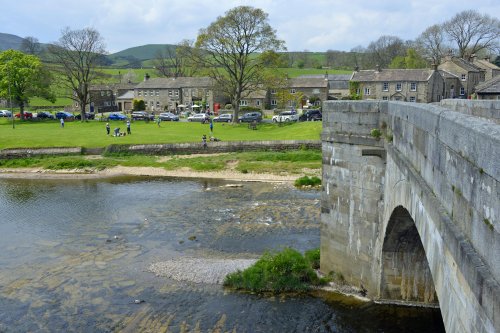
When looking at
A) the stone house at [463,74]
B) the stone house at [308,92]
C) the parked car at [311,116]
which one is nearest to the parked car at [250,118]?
the parked car at [311,116]

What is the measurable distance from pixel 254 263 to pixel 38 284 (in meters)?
7.96

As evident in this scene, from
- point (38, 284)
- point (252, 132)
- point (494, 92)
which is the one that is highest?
point (494, 92)

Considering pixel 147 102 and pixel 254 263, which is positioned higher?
pixel 147 102

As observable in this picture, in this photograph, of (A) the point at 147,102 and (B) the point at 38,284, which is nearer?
Result: (B) the point at 38,284

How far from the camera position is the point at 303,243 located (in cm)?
2178

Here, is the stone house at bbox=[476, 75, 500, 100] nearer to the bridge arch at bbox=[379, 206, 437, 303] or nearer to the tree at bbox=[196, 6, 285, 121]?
the bridge arch at bbox=[379, 206, 437, 303]

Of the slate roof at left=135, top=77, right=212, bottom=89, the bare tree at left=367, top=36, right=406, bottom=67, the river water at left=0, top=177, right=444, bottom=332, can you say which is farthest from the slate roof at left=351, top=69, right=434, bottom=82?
the bare tree at left=367, top=36, right=406, bottom=67

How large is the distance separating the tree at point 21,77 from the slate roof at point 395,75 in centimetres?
4115

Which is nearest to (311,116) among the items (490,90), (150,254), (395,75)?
(395,75)

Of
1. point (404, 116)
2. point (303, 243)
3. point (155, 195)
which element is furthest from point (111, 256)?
point (404, 116)

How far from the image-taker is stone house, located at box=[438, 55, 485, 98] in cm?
6084

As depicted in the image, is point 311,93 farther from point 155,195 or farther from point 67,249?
point 67,249

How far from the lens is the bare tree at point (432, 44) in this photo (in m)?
83.1

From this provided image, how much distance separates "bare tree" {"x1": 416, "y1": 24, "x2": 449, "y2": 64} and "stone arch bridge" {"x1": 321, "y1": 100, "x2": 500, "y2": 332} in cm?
7096
